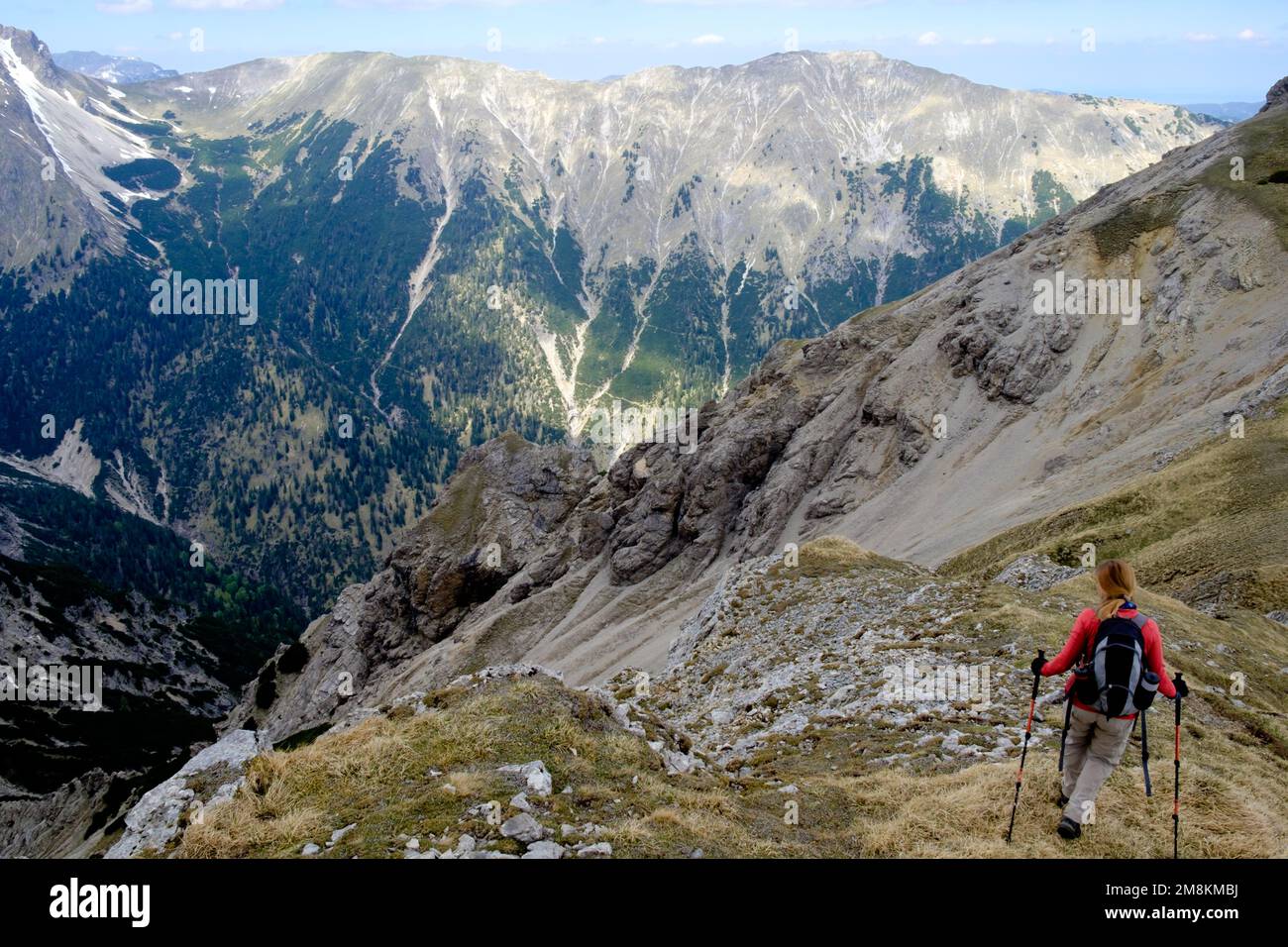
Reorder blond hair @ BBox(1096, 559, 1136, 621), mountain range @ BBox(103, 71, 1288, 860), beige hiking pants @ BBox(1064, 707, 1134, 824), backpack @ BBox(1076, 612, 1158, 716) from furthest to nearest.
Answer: mountain range @ BBox(103, 71, 1288, 860) → beige hiking pants @ BBox(1064, 707, 1134, 824) → blond hair @ BBox(1096, 559, 1136, 621) → backpack @ BBox(1076, 612, 1158, 716)

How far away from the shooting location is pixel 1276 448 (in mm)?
47312

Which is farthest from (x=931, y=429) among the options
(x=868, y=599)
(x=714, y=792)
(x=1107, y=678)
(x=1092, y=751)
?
(x=1107, y=678)

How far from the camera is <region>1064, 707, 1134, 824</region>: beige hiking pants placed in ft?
44.0

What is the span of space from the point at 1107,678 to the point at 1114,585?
1486 mm

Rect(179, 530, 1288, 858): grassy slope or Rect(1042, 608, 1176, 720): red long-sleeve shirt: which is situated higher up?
Rect(1042, 608, 1176, 720): red long-sleeve shirt

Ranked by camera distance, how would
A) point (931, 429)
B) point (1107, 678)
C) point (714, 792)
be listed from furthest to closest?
point (931, 429)
point (714, 792)
point (1107, 678)

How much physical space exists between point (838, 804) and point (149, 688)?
8832 inches

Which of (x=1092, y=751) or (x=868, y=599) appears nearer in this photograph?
(x=1092, y=751)

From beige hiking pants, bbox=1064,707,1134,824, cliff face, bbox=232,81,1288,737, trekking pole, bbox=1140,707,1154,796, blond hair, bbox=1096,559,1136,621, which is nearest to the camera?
blond hair, bbox=1096,559,1136,621

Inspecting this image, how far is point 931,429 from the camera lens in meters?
90.5

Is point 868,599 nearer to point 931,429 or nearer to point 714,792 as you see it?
point 714,792

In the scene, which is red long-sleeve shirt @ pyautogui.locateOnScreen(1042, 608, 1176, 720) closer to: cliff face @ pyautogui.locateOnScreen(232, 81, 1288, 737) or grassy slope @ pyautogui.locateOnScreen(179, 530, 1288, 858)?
grassy slope @ pyautogui.locateOnScreen(179, 530, 1288, 858)

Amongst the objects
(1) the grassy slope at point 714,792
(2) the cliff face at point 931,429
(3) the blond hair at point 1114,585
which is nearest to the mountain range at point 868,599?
(1) the grassy slope at point 714,792

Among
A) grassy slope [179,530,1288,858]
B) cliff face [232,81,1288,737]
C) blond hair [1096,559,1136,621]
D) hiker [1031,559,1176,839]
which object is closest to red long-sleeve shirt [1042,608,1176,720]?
hiker [1031,559,1176,839]
